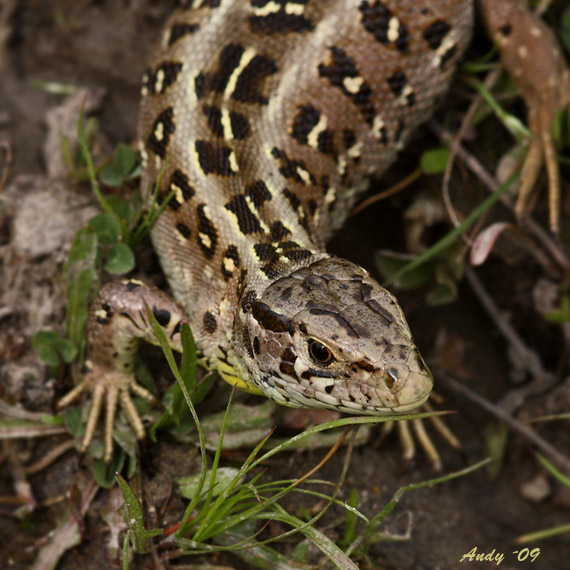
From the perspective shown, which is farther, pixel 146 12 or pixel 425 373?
pixel 146 12

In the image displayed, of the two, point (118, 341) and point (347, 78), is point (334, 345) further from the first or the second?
point (347, 78)

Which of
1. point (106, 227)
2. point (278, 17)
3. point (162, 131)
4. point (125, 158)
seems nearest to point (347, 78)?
point (278, 17)

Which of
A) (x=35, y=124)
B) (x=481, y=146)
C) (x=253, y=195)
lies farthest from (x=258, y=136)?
(x=35, y=124)

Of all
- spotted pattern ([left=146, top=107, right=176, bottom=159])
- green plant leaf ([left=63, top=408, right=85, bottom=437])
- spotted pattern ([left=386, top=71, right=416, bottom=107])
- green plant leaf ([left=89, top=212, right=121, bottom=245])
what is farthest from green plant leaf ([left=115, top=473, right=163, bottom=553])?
spotted pattern ([left=386, top=71, right=416, bottom=107])

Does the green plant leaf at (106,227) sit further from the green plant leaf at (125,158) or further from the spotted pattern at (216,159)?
the spotted pattern at (216,159)

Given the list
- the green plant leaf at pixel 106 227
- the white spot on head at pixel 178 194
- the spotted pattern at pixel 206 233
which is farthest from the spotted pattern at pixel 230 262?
the green plant leaf at pixel 106 227

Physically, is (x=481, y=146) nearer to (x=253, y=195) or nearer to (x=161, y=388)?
(x=253, y=195)
